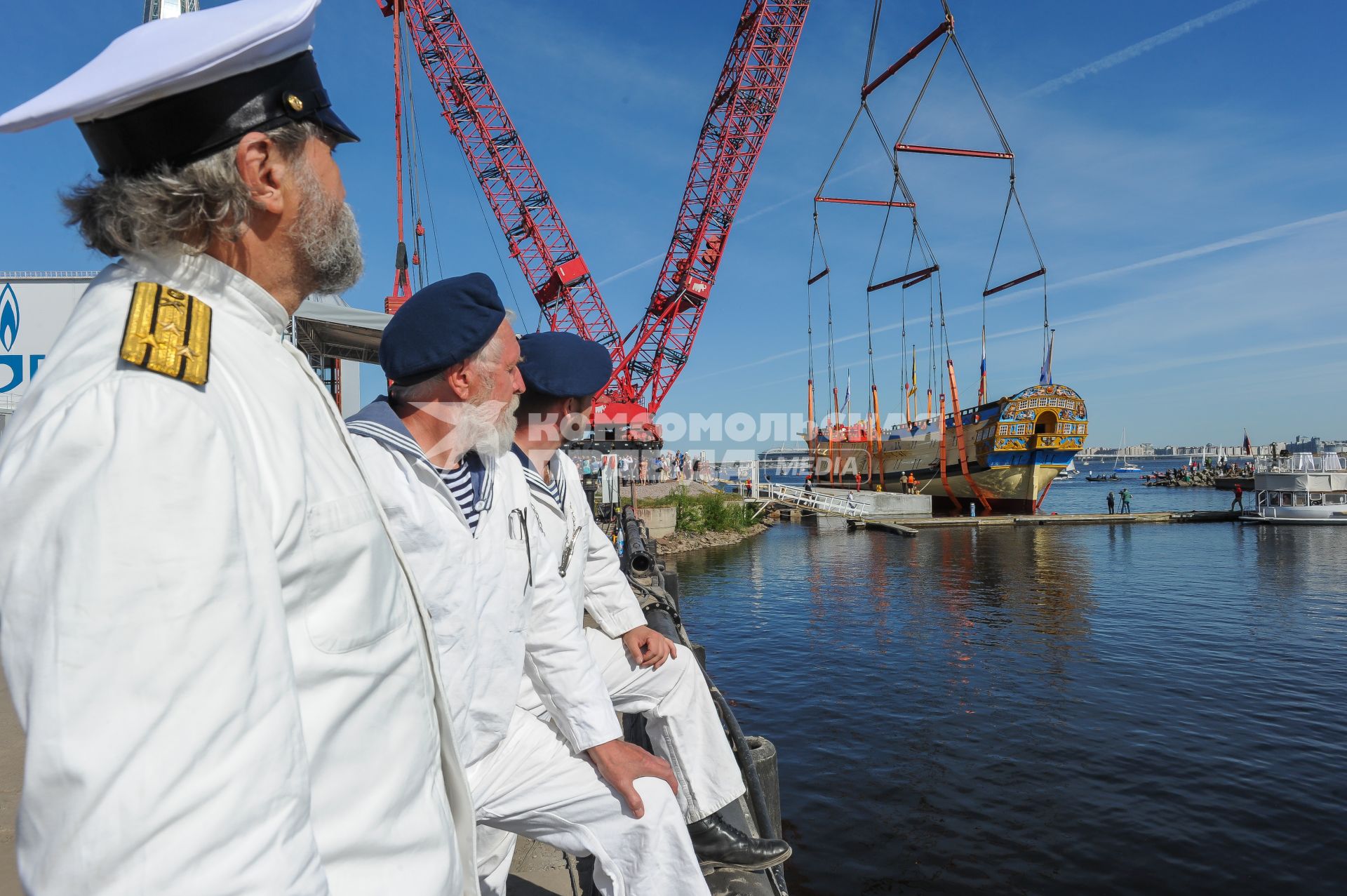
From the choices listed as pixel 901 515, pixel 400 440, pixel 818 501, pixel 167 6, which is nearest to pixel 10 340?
pixel 167 6

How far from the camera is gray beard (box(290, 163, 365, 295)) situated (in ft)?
3.23

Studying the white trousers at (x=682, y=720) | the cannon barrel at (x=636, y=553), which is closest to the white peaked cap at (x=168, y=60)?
the white trousers at (x=682, y=720)

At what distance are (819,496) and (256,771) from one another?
3467 centimetres

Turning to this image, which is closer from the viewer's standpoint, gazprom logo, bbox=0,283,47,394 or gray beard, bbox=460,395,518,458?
gray beard, bbox=460,395,518,458

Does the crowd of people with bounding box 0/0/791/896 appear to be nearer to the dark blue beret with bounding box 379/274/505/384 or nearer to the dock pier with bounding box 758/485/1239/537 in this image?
the dark blue beret with bounding box 379/274/505/384

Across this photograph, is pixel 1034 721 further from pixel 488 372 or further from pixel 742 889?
pixel 488 372

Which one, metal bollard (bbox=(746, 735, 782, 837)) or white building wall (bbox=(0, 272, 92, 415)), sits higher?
white building wall (bbox=(0, 272, 92, 415))

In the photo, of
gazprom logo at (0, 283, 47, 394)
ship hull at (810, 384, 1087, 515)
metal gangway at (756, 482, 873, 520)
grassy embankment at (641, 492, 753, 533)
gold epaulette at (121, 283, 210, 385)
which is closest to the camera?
gold epaulette at (121, 283, 210, 385)

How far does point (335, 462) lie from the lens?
2.98ft

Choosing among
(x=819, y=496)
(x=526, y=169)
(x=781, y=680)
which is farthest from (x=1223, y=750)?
(x=819, y=496)

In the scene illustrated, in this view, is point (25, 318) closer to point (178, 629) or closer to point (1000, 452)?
point (178, 629)

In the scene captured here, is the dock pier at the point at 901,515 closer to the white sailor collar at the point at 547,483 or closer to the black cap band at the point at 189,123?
the white sailor collar at the point at 547,483

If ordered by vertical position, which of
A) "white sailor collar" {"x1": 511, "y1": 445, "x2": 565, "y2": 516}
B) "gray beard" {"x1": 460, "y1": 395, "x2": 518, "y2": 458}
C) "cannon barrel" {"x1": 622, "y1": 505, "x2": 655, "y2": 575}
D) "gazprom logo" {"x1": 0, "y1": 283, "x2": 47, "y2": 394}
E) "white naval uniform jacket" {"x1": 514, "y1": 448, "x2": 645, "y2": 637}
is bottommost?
"cannon barrel" {"x1": 622, "y1": 505, "x2": 655, "y2": 575}

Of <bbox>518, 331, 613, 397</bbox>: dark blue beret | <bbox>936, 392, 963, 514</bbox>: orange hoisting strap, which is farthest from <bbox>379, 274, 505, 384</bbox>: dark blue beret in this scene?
<bbox>936, 392, 963, 514</bbox>: orange hoisting strap
